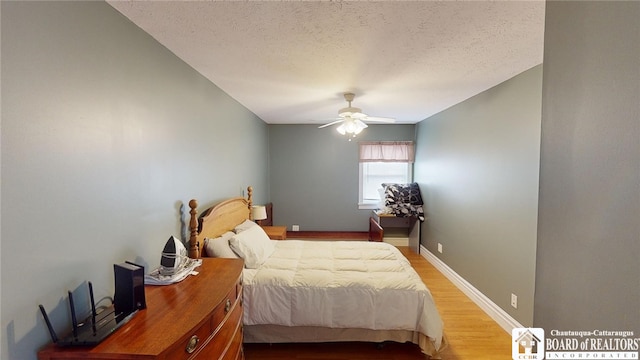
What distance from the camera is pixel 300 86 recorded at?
2.65 m

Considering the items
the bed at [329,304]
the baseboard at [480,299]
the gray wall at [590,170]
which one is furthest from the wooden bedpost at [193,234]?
the baseboard at [480,299]

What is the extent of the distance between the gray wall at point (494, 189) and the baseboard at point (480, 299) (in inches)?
2.1

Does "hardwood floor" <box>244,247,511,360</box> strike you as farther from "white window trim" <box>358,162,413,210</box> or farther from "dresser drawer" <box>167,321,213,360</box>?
"white window trim" <box>358,162,413,210</box>

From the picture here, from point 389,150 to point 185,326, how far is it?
449cm

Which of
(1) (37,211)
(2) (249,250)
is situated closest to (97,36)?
(1) (37,211)

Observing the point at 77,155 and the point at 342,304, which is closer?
the point at 77,155

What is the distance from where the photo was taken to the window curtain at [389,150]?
4980 millimetres

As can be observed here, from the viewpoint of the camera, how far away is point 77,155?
45.2 inches

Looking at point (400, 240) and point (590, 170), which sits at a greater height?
point (590, 170)

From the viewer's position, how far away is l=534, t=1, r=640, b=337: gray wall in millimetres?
601

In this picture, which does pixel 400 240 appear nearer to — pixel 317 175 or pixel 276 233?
pixel 317 175

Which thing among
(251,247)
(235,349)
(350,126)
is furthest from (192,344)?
(350,126)

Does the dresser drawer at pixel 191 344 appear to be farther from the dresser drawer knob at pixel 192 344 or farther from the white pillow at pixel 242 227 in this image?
the white pillow at pixel 242 227

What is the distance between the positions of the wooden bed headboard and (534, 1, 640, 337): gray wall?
6.80ft
